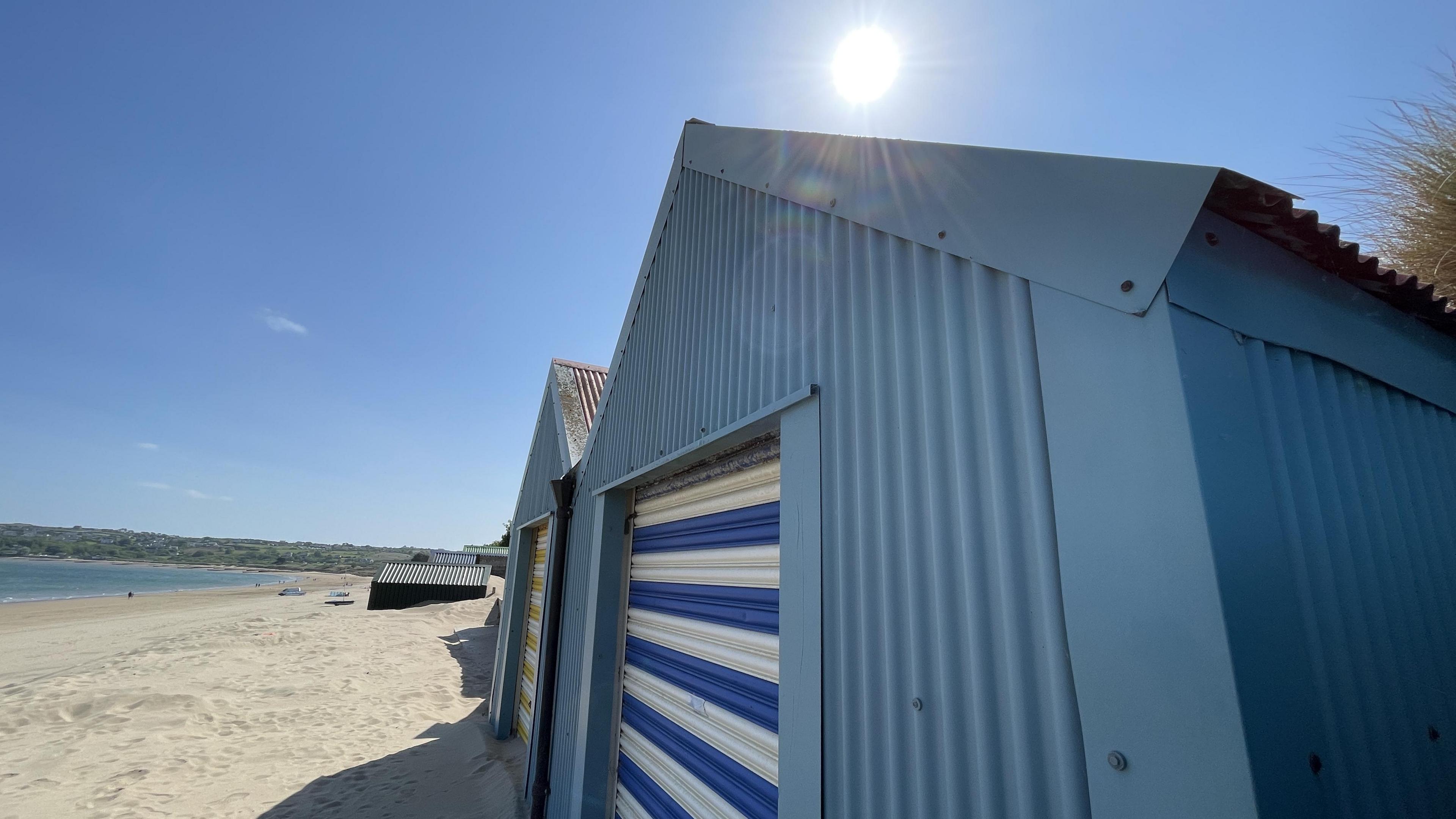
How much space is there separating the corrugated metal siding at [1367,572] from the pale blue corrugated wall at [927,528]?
51 centimetres

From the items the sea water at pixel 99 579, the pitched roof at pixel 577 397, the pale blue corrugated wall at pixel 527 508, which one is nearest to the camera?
the pitched roof at pixel 577 397

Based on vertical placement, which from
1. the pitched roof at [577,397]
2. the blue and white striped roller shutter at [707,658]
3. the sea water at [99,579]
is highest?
the pitched roof at [577,397]

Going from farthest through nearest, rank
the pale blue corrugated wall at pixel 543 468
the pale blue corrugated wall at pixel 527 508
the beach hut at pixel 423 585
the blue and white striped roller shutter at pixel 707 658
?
the beach hut at pixel 423 585 → the pale blue corrugated wall at pixel 527 508 → the pale blue corrugated wall at pixel 543 468 → the blue and white striped roller shutter at pixel 707 658

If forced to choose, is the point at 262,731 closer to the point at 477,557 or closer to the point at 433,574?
the point at 433,574

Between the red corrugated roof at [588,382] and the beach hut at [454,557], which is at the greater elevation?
the red corrugated roof at [588,382]

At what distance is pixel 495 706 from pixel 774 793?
322 inches

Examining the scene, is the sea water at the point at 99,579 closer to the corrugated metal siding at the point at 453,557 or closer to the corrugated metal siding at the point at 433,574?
the corrugated metal siding at the point at 453,557

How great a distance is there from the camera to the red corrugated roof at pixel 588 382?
798cm

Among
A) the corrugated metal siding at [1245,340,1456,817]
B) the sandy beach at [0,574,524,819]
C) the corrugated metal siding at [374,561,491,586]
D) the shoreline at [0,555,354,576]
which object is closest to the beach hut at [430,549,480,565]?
the corrugated metal siding at [374,561,491,586]

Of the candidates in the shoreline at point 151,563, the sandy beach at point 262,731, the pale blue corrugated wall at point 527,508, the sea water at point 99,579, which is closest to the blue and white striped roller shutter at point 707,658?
the sandy beach at point 262,731

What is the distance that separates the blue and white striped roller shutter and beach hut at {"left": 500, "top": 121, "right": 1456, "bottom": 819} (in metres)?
0.03

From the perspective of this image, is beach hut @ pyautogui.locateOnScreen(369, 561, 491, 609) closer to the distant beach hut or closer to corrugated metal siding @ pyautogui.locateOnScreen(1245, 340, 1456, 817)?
the distant beach hut

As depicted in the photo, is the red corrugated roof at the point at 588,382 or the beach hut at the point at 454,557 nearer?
the red corrugated roof at the point at 588,382

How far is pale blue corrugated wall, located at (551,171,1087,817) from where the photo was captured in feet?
4.56
